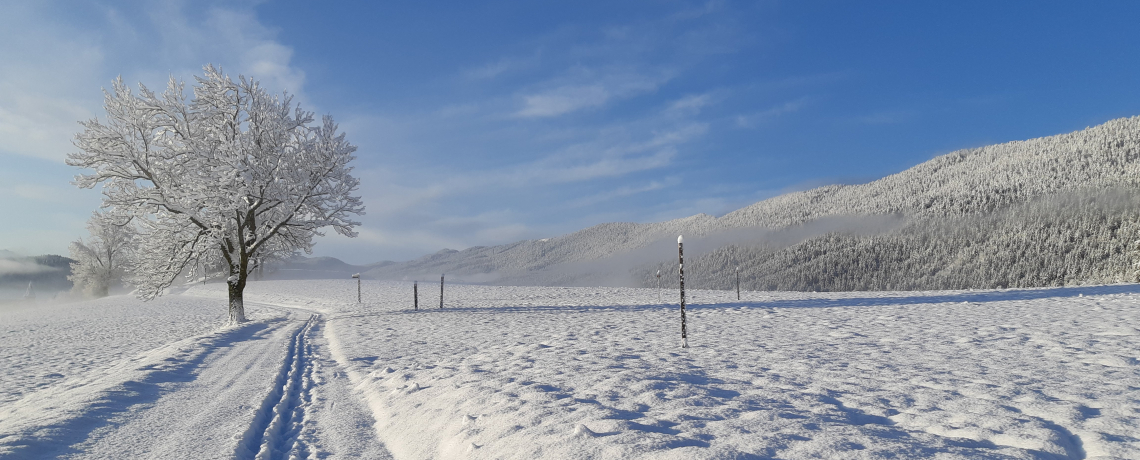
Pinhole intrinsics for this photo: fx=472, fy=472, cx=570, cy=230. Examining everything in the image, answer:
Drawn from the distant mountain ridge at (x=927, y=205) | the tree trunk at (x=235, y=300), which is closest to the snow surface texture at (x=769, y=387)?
the tree trunk at (x=235, y=300)

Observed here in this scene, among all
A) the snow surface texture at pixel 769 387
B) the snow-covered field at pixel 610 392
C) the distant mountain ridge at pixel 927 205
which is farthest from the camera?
the distant mountain ridge at pixel 927 205

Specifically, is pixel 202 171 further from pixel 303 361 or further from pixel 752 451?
pixel 752 451

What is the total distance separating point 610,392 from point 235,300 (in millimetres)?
19606

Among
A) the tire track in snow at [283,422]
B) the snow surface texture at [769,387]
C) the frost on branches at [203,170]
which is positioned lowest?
the tire track in snow at [283,422]

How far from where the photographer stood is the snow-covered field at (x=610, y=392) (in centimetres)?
430

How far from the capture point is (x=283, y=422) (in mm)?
6039

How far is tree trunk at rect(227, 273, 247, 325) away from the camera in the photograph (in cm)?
1923

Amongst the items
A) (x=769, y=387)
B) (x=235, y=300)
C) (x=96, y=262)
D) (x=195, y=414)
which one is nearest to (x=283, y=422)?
(x=195, y=414)

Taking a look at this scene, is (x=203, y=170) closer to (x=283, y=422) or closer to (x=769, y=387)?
(x=283, y=422)

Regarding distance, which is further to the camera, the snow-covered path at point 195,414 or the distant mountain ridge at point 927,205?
the distant mountain ridge at point 927,205

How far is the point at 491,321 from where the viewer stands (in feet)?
57.8

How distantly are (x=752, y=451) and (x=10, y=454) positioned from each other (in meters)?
6.89

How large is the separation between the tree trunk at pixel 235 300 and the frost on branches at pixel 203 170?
0.12ft

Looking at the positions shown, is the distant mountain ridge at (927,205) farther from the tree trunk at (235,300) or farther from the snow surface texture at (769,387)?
the tree trunk at (235,300)
